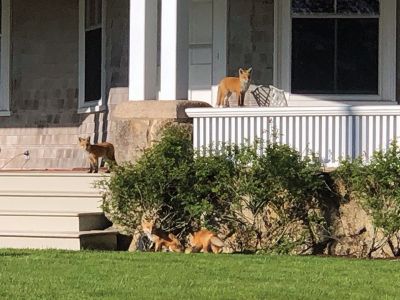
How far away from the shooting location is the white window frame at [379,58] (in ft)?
50.8

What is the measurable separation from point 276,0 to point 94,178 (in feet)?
12.4

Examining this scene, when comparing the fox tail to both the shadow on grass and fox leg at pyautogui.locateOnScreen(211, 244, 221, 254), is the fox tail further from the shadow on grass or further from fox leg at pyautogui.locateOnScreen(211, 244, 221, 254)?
the shadow on grass

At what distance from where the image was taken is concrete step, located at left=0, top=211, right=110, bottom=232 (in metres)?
12.8

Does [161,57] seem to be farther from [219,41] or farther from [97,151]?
[219,41]

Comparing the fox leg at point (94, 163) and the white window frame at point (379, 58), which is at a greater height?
the white window frame at point (379, 58)

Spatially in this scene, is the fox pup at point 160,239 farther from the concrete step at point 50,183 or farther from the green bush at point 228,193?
the concrete step at point 50,183

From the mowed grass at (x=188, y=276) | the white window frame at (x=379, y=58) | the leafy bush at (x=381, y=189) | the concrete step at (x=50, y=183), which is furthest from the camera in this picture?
the white window frame at (x=379, y=58)

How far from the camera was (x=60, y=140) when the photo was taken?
17375 mm

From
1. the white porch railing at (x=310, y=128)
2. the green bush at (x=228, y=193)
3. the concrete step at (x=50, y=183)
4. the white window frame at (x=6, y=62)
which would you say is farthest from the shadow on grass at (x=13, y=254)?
the white window frame at (x=6, y=62)

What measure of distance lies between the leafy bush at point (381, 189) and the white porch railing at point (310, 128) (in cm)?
38

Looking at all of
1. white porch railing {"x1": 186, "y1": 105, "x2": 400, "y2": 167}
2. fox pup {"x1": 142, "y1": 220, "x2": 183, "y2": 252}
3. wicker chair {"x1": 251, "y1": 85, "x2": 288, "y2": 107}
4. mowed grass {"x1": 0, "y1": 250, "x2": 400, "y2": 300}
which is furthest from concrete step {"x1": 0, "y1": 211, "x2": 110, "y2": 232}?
wicker chair {"x1": 251, "y1": 85, "x2": 288, "y2": 107}

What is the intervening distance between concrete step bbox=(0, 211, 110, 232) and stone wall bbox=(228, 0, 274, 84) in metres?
3.75

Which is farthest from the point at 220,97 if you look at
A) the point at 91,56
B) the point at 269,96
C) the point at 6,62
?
the point at 6,62

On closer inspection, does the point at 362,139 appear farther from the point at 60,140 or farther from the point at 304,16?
the point at 60,140
